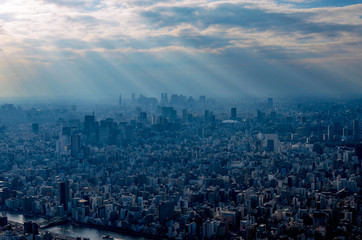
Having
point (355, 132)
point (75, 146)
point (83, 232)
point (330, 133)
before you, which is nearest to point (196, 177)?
point (83, 232)

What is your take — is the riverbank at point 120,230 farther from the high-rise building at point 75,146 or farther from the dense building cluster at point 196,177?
the high-rise building at point 75,146

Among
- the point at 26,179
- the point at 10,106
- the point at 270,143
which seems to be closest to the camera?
the point at 26,179

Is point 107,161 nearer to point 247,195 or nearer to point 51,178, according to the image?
point 51,178

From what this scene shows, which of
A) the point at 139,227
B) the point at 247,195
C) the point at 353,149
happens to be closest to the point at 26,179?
the point at 139,227

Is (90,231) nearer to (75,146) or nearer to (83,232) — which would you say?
(83,232)

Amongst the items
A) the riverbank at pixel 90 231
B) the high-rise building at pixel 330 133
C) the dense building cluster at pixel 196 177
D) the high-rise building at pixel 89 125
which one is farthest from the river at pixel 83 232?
the high-rise building at pixel 89 125
